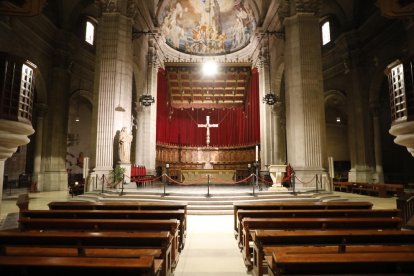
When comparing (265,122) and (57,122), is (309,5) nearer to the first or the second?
(265,122)

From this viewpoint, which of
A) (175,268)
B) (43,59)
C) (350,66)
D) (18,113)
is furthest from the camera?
(350,66)

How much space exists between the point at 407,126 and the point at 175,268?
5.31 metres

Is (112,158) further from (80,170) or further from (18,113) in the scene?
(80,170)

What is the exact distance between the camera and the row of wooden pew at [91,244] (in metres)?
1.94

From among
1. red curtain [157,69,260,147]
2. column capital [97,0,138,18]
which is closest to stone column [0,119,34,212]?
column capital [97,0,138,18]

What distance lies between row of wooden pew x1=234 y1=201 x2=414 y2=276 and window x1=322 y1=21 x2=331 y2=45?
17.1 metres

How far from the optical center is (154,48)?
1862cm

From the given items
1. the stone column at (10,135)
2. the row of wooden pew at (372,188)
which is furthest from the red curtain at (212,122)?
the stone column at (10,135)

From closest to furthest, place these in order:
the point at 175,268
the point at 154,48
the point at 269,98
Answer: the point at 175,268 < the point at 269,98 < the point at 154,48

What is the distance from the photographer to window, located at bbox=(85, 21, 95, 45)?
1931 centimetres

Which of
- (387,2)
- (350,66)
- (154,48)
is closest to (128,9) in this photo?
(154,48)

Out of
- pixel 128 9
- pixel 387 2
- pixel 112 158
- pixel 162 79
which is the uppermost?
pixel 128 9

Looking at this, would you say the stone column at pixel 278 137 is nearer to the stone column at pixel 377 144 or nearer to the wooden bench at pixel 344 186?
the wooden bench at pixel 344 186

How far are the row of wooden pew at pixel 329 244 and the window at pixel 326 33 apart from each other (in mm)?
17122
